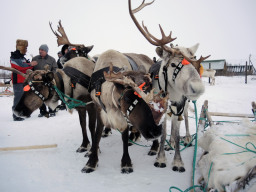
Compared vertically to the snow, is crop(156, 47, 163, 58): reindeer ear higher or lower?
higher

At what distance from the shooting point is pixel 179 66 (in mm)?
2443

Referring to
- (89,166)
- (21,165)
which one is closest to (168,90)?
(89,166)

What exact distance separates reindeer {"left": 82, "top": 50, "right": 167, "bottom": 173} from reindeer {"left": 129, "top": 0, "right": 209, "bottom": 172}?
50cm

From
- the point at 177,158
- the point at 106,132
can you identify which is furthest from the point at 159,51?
the point at 106,132

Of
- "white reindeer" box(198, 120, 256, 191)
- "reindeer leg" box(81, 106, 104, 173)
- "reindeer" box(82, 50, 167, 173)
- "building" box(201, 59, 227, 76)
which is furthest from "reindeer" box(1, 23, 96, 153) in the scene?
"building" box(201, 59, 227, 76)

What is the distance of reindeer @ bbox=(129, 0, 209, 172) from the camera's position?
231cm

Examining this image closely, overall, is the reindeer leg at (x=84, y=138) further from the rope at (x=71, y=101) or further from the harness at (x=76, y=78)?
the harness at (x=76, y=78)

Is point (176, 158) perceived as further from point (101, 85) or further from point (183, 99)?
point (101, 85)

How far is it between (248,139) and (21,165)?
3.31 metres

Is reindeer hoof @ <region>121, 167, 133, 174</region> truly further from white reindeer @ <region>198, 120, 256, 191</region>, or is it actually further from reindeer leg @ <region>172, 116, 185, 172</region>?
white reindeer @ <region>198, 120, 256, 191</region>

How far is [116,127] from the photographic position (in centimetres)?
256

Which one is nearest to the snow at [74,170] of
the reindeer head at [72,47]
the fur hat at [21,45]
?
the reindeer head at [72,47]

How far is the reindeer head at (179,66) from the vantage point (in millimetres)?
2270

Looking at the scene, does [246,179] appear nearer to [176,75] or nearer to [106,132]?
[176,75]
